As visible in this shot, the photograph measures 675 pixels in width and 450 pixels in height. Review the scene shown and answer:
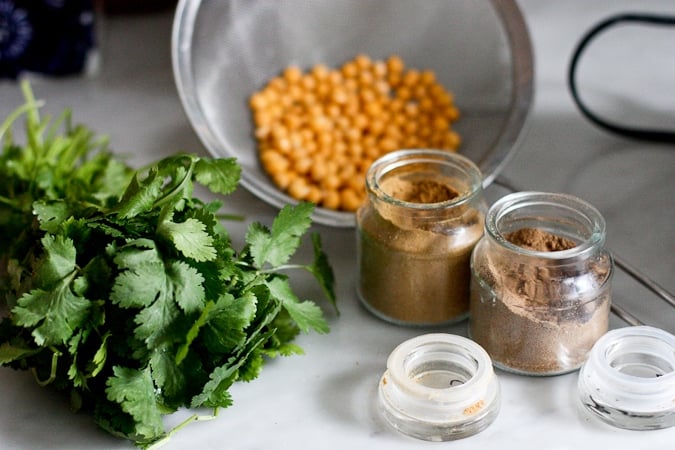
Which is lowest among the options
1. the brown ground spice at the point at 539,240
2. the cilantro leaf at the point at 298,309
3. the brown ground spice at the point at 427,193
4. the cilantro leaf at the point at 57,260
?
the cilantro leaf at the point at 298,309

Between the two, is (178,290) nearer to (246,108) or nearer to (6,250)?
(6,250)

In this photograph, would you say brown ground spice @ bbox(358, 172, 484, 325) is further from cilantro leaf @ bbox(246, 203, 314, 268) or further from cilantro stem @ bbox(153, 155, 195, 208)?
cilantro stem @ bbox(153, 155, 195, 208)

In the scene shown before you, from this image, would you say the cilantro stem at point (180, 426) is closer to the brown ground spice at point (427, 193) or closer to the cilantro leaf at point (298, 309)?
the cilantro leaf at point (298, 309)

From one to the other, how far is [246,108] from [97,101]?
0.97 ft

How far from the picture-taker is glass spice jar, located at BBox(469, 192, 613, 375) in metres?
0.87

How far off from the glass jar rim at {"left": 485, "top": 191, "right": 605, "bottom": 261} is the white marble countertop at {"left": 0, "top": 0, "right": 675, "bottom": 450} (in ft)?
0.47

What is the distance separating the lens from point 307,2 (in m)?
1.27

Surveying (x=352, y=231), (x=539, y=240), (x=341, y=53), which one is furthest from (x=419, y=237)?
(x=341, y=53)

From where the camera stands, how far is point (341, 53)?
1.32 meters

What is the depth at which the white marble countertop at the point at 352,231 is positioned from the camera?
87cm

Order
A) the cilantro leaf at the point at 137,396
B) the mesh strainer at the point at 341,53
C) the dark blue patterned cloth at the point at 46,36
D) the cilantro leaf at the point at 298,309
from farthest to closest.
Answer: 1. the dark blue patterned cloth at the point at 46,36
2. the mesh strainer at the point at 341,53
3. the cilantro leaf at the point at 298,309
4. the cilantro leaf at the point at 137,396

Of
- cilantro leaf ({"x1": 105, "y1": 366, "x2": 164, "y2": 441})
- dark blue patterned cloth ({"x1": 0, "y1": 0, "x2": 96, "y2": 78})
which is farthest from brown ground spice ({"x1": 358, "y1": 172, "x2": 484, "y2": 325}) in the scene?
dark blue patterned cloth ({"x1": 0, "y1": 0, "x2": 96, "y2": 78})

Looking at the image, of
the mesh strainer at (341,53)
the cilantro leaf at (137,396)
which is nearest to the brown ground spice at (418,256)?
the mesh strainer at (341,53)

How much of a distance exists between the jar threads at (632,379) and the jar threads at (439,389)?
3.7 inches
